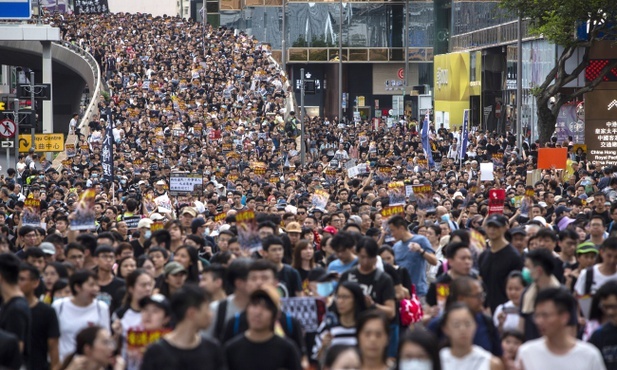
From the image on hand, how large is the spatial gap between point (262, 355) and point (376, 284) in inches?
118

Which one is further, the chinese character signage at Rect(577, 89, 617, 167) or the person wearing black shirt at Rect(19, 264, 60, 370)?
the chinese character signage at Rect(577, 89, 617, 167)

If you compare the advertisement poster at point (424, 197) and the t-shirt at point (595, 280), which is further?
the advertisement poster at point (424, 197)

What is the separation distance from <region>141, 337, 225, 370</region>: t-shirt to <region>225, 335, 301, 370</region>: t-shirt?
0.89ft

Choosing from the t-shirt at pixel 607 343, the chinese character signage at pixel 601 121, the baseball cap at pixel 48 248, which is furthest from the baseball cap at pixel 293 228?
the chinese character signage at pixel 601 121

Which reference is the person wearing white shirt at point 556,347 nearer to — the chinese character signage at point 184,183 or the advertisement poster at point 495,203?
the advertisement poster at point 495,203

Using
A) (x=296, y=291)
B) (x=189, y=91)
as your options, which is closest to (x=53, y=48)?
(x=189, y=91)

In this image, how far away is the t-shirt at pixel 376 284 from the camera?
10648 mm

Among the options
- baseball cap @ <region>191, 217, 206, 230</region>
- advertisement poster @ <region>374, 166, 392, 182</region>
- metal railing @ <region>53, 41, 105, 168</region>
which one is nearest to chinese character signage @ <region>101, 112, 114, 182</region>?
advertisement poster @ <region>374, 166, 392, 182</region>

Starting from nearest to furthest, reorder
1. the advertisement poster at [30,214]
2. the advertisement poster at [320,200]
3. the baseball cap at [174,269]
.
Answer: the baseball cap at [174,269]
the advertisement poster at [30,214]
the advertisement poster at [320,200]

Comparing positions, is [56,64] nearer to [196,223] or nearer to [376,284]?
[196,223]

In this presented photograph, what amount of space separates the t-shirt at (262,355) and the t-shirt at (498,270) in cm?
374

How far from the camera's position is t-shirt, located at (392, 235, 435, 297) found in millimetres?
13164

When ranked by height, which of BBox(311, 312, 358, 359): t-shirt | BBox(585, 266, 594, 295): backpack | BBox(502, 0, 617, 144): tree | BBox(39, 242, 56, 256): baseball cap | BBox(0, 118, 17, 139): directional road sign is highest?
BBox(502, 0, 617, 144): tree

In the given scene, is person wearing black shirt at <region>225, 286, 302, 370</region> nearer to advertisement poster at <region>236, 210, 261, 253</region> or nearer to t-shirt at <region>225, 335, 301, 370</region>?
t-shirt at <region>225, 335, 301, 370</region>
